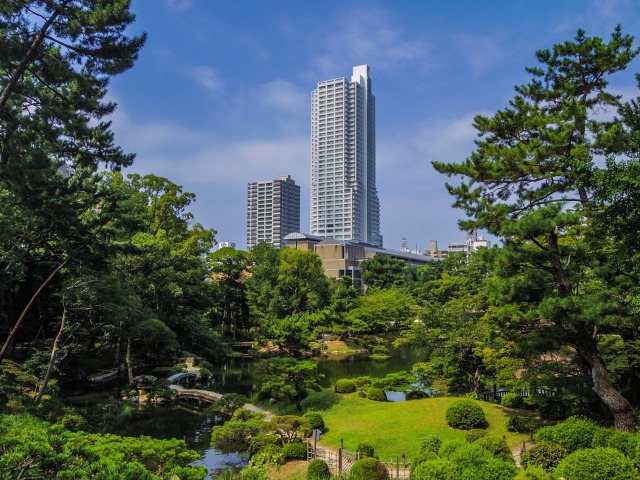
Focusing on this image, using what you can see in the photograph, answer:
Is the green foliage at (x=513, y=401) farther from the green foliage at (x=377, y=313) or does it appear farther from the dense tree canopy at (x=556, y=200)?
the green foliage at (x=377, y=313)

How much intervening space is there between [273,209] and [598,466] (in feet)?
427

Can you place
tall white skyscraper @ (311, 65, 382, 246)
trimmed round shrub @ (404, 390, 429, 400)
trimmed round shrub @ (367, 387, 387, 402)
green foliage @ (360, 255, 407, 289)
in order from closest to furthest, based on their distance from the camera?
1. trimmed round shrub @ (367, 387, 387, 402)
2. trimmed round shrub @ (404, 390, 429, 400)
3. green foliage @ (360, 255, 407, 289)
4. tall white skyscraper @ (311, 65, 382, 246)

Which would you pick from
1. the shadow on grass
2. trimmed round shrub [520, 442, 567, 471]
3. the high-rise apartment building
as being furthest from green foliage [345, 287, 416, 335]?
the high-rise apartment building

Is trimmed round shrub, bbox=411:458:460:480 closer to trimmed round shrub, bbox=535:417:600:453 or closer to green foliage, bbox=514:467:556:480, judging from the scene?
green foliage, bbox=514:467:556:480

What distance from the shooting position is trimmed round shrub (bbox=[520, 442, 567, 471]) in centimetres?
1031

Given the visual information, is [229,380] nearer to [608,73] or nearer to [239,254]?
[239,254]

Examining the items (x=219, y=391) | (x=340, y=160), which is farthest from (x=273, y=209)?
(x=219, y=391)

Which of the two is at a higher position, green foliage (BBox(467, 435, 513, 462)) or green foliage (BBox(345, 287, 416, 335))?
green foliage (BBox(345, 287, 416, 335))

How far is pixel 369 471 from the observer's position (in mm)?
10844

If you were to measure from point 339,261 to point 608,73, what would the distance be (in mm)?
62749

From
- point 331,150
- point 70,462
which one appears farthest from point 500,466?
point 331,150

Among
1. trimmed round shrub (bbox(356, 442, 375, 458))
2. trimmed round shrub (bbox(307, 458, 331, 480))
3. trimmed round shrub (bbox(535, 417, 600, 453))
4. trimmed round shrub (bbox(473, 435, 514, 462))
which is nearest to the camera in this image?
trimmed round shrub (bbox(535, 417, 600, 453))

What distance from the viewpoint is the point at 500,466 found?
29.1ft

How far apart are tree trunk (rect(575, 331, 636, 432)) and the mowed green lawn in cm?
285
